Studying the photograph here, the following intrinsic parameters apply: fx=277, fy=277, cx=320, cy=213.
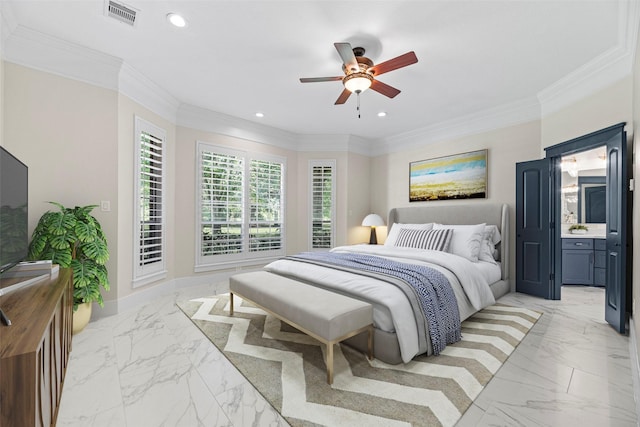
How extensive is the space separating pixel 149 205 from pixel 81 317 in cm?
157

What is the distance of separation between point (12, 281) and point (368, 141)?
566 cm

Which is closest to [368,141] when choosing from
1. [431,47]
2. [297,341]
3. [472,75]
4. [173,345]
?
[472,75]

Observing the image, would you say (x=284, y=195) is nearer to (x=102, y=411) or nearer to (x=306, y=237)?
(x=306, y=237)

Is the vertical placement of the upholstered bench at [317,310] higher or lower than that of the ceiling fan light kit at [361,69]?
lower

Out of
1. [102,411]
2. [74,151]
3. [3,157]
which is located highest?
[74,151]

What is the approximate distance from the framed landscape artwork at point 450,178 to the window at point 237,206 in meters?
2.64

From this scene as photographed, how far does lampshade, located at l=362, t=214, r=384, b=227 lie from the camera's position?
5.67 meters

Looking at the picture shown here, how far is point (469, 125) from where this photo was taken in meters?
4.61

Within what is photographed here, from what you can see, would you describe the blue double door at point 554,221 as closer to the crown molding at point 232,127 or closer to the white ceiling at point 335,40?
the white ceiling at point 335,40

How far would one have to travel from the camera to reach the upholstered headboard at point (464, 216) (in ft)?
13.2

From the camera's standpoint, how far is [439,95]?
3832mm

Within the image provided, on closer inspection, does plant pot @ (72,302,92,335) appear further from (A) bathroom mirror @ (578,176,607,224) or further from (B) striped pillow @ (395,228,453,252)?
(A) bathroom mirror @ (578,176,607,224)

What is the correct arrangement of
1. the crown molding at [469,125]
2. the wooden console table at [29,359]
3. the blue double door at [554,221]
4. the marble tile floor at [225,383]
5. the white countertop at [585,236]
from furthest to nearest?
the white countertop at [585,236] < the crown molding at [469,125] < the blue double door at [554,221] < the marble tile floor at [225,383] < the wooden console table at [29,359]

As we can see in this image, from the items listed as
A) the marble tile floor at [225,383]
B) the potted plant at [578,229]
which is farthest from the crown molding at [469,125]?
the marble tile floor at [225,383]
